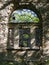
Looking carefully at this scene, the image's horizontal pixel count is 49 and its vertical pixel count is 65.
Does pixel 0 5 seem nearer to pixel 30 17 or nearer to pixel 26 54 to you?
pixel 30 17

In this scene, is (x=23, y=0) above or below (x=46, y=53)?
above

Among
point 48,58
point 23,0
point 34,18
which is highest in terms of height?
point 23,0

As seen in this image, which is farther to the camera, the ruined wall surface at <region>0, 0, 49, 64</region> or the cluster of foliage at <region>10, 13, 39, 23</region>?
the cluster of foliage at <region>10, 13, 39, 23</region>

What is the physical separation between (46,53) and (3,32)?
8.60 ft

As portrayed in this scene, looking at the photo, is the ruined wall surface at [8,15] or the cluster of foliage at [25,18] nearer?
the ruined wall surface at [8,15]

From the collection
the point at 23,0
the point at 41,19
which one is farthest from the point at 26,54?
the point at 23,0

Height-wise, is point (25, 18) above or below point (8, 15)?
below

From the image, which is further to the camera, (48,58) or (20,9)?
(20,9)

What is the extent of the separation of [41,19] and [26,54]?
2.10 m

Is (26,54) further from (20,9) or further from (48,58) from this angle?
(20,9)

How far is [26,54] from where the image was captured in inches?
507

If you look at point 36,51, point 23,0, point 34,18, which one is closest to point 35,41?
point 36,51

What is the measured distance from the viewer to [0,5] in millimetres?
13336

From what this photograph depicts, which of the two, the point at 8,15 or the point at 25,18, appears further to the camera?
the point at 25,18
